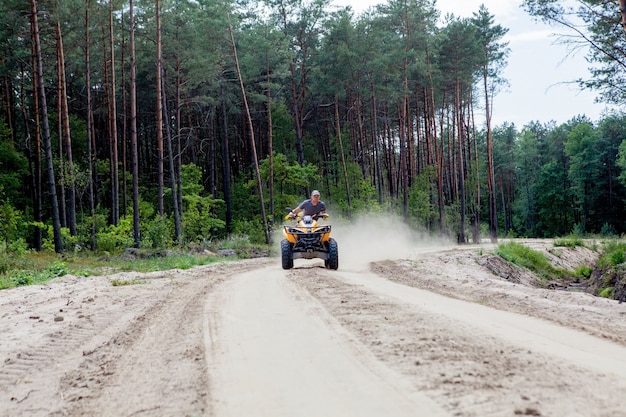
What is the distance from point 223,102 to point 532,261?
2617 centimetres

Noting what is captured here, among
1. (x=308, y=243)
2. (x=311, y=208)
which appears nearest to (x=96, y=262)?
(x=311, y=208)

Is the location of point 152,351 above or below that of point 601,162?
below

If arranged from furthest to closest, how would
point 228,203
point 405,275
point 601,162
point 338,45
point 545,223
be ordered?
point 545,223 → point 601,162 → point 228,203 → point 338,45 → point 405,275

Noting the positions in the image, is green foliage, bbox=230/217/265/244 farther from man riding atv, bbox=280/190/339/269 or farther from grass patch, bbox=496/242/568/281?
man riding atv, bbox=280/190/339/269

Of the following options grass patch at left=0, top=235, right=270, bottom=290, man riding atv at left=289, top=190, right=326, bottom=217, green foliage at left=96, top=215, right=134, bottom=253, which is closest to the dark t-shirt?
man riding atv at left=289, top=190, right=326, bottom=217

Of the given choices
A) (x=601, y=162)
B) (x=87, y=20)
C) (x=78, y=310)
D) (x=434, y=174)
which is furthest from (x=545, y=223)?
(x=78, y=310)

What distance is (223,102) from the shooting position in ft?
130

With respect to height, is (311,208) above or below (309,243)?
above

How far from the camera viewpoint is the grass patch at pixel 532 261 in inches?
848

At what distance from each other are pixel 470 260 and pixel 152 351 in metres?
16.6

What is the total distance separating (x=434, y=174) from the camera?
45.3 meters

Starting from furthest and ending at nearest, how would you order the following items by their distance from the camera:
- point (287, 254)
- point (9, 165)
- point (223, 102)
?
point (223, 102)
point (9, 165)
point (287, 254)

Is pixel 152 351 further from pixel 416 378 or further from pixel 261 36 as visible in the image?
pixel 261 36

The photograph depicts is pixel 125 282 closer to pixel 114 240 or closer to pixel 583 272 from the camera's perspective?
pixel 114 240
